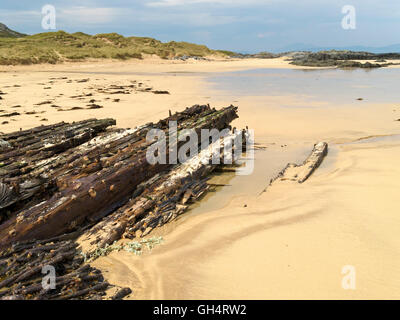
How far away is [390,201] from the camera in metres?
5.34

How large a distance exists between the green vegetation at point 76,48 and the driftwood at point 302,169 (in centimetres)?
3337

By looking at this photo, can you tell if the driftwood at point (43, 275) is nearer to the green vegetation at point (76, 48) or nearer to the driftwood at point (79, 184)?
the driftwood at point (79, 184)

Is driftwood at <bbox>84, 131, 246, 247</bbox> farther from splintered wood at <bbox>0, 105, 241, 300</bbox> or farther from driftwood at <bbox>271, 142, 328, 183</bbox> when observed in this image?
driftwood at <bbox>271, 142, 328, 183</bbox>

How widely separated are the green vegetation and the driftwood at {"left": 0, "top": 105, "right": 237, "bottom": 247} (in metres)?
31.9

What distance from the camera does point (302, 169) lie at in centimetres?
712

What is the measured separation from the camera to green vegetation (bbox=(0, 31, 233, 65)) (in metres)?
35.9

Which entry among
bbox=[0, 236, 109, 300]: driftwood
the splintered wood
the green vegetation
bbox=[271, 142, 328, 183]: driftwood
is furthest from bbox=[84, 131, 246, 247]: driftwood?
the green vegetation

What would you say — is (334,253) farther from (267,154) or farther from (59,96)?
(59,96)

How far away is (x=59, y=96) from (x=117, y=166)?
1304 centimetres

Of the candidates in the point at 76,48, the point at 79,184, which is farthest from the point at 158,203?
the point at 76,48

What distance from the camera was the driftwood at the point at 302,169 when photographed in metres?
6.71
